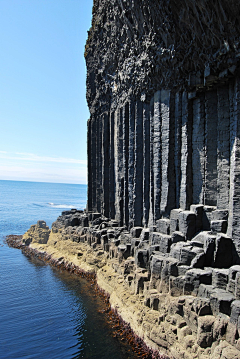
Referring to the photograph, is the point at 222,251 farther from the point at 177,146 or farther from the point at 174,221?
the point at 177,146

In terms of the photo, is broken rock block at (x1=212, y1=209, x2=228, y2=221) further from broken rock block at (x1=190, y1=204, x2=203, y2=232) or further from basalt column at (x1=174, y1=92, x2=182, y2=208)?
basalt column at (x1=174, y1=92, x2=182, y2=208)

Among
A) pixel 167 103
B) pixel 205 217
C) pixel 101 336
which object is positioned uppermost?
pixel 167 103

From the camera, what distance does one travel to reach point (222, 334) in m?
7.84

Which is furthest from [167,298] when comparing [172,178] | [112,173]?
[112,173]

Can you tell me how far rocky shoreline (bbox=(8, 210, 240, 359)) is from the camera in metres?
8.09

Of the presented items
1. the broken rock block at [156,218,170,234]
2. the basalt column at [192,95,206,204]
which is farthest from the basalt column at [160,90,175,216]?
the basalt column at [192,95,206,204]

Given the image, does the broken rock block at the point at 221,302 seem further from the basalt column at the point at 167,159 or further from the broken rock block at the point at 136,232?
the broken rock block at the point at 136,232

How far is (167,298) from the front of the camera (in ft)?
33.8

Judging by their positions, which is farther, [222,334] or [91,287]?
[91,287]

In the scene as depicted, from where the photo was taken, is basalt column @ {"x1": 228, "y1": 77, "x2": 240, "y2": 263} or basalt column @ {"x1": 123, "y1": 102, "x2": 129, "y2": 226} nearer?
basalt column @ {"x1": 228, "y1": 77, "x2": 240, "y2": 263}

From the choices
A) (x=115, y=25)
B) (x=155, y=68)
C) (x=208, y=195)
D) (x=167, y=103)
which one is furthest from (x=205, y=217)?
(x=115, y=25)

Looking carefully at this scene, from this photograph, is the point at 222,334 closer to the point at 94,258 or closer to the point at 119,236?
the point at 119,236

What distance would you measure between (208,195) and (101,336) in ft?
24.0

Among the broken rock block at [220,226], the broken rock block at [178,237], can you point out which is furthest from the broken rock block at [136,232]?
the broken rock block at [220,226]
